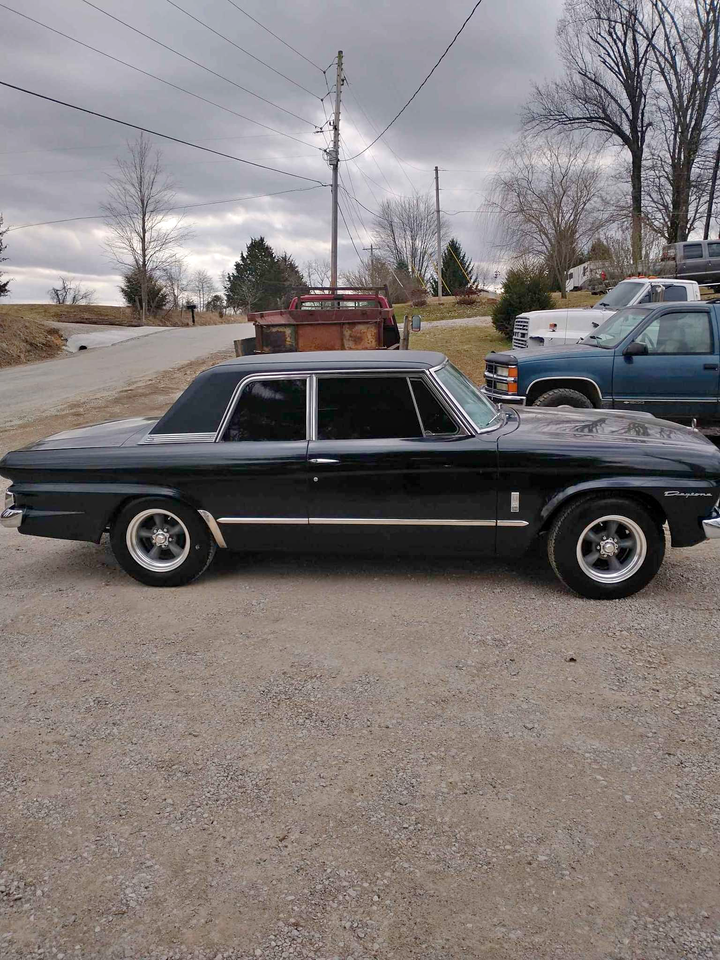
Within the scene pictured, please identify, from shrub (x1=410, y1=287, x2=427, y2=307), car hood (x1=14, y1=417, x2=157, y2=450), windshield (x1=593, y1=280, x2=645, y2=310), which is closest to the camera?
car hood (x1=14, y1=417, x2=157, y2=450)

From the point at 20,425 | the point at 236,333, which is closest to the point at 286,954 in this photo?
the point at 20,425

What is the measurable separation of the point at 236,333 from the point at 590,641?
28766 millimetres

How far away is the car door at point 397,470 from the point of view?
14.2ft

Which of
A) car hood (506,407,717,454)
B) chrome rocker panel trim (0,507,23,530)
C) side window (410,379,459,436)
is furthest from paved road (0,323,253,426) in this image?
car hood (506,407,717,454)

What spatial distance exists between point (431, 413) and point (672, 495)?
152cm

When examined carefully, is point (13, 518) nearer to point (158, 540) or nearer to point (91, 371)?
point (158, 540)

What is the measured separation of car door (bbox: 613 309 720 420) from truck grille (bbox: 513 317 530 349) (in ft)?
16.4

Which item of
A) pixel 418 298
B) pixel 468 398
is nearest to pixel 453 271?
pixel 418 298

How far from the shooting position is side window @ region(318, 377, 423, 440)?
449 centimetres

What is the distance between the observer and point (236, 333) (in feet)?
101

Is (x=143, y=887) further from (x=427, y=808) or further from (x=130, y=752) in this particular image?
(x=427, y=808)

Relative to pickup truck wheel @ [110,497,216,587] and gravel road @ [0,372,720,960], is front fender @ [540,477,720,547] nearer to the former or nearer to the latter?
gravel road @ [0,372,720,960]

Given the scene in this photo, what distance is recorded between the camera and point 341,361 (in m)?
4.65

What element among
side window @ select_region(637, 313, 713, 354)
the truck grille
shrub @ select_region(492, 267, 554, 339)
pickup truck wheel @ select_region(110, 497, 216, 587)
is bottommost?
pickup truck wheel @ select_region(110, 497, 216, 587)
